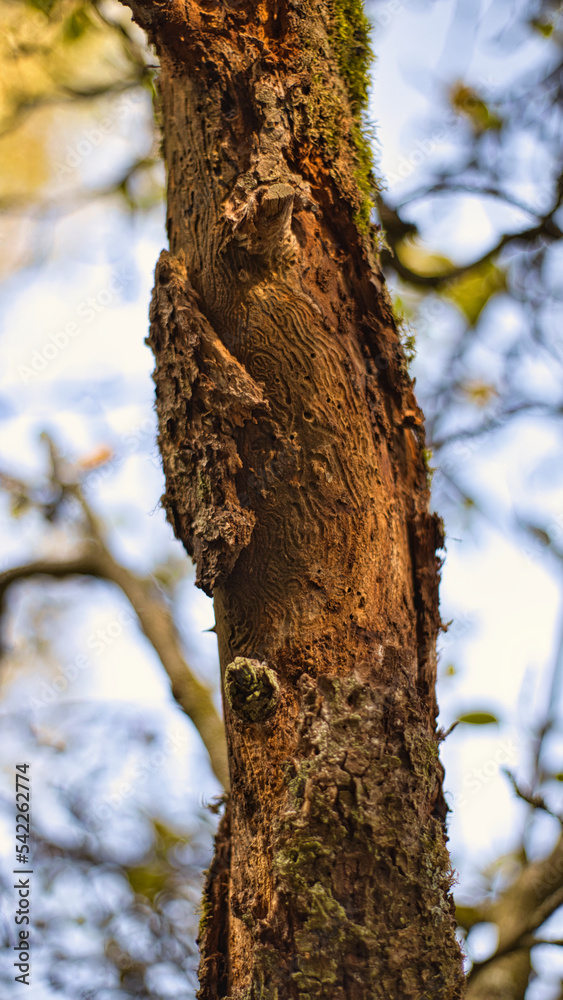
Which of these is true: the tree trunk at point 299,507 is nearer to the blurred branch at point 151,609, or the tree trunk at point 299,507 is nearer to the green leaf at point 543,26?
the blurred branch at point 151,609

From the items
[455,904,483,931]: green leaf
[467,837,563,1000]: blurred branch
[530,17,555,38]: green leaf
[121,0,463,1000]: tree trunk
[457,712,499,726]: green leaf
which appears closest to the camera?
[121,0,463,1000]: tree trunk

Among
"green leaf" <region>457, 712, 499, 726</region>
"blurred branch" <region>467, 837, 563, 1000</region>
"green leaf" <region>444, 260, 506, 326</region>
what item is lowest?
"blurred branch" <region>467, 837, 563, 1000</region>

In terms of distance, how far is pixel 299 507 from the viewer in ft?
4.01

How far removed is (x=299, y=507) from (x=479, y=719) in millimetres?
2097

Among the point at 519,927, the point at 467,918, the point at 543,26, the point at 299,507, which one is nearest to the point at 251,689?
the point at 299,507

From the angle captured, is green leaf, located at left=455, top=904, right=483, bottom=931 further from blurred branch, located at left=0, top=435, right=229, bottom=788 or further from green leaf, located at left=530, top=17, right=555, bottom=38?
green leaf, located at left=530, top=17, right=555, bottom=38

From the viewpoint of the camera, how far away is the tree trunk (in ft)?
3.33

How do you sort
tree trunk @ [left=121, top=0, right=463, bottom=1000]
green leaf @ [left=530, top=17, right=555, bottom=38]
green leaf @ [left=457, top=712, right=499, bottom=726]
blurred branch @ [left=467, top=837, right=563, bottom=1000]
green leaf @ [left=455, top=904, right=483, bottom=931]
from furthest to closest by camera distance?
green leaf @ [left=530, top=17, right=555, bottom=38]
green leaf @ [left=457, top=712, right=499, bottom=726]
green leaf @ [left=455, top=904, right=483, bottom=931]
blurred branch @ [left=467, top=837, right=563, bottom=1000]
tree trunk @ [left=121, top=0, right=463, bottom=1000]

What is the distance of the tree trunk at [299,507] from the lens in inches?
39.9

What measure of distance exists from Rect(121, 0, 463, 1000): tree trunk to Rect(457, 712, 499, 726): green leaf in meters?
1.77

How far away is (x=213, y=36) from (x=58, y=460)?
2916 mm

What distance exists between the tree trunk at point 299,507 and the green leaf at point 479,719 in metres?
1.77

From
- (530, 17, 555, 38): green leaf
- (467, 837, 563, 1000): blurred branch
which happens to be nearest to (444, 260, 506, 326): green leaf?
(530, 17, 555, 38): green leaf

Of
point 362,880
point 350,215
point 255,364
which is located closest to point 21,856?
point 362,880
